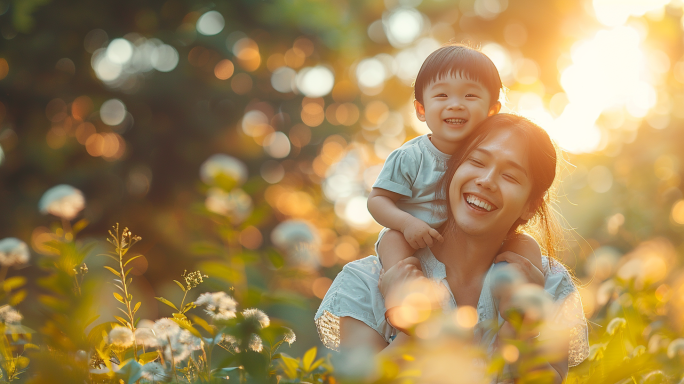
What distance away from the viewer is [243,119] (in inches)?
319

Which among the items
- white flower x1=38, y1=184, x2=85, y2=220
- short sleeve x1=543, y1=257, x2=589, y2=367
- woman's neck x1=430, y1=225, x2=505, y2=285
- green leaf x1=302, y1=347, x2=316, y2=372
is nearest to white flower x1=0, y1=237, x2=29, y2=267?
white flower x1=38, y1=184, x2=85, y2=220

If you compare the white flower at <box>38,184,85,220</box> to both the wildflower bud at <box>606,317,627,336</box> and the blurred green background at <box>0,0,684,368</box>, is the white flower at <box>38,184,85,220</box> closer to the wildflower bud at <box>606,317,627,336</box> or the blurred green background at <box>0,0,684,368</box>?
the wildflower bud at <box>606,317,627,336</box>

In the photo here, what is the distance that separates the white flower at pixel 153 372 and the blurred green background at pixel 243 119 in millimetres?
3827

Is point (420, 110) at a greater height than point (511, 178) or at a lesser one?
greater

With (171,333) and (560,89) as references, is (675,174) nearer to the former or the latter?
(560,89)

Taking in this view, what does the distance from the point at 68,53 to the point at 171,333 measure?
7.07 m

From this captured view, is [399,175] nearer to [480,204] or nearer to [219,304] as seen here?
[480,204]

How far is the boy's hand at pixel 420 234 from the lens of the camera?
1628 millimetres

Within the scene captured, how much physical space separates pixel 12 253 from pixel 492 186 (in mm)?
1546

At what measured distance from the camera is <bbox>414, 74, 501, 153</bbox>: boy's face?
1.72 meters

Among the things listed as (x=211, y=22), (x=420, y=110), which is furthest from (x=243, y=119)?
(x=420, y=110)

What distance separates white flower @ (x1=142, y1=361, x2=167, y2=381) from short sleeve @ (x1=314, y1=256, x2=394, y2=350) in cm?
62

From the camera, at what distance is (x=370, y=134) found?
10516 millimetres

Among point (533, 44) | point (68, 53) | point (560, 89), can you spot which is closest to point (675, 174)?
point (560, 89)
